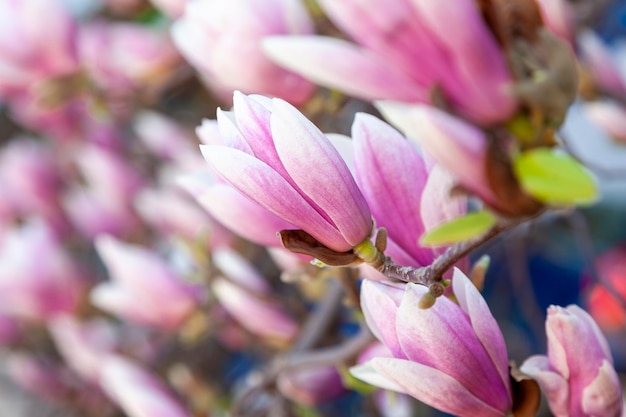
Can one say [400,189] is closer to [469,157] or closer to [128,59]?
[469,157]

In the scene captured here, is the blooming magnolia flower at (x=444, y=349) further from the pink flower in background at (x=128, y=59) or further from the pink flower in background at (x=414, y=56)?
the pink flower in background at (x=128, y=59)

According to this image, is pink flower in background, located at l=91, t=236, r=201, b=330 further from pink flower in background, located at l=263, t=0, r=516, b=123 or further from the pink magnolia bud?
pink flower in background, located at l=263, t=0, r=516, b=123

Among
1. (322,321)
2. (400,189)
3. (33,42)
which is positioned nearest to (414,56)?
(400,189)

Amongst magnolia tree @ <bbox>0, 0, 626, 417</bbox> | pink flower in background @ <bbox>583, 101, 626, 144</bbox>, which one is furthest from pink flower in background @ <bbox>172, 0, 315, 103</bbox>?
pink flower in background @ <bbox>583, 101, 626, 144</bbox>

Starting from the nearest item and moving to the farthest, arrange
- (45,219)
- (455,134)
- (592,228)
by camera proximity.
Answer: (455,134) → (45,219) → (592,228)

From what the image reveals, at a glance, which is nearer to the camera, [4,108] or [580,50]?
[580,50]

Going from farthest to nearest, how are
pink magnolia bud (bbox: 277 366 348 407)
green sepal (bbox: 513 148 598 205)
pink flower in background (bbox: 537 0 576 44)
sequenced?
pink magnolia bud (bbox: 277 366 348 407)
pink flower in background (bbox: 537 0 576 44)
green sepal (bbox: 513 148 598 205)

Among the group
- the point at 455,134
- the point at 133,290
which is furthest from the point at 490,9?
the point at 133,290

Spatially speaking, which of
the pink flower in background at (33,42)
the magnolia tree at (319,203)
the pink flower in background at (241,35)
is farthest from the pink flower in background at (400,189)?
the pink flower in background at (33,42)

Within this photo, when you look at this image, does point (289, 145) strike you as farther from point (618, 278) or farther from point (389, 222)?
point (618, 278)
